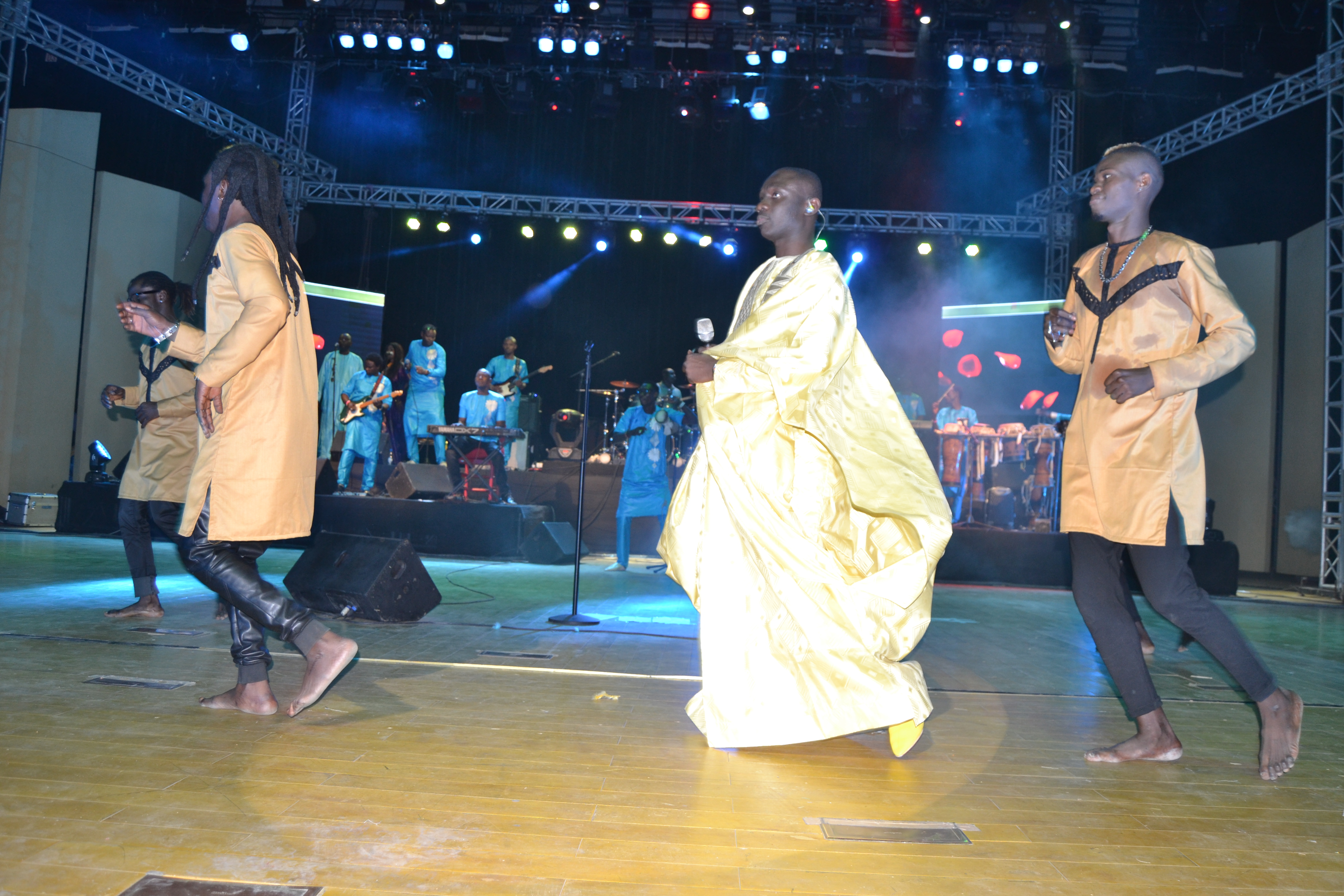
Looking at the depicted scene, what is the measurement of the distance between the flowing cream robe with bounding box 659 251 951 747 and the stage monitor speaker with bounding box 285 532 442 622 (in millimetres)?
2200

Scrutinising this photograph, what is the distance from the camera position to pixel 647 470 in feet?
24.1

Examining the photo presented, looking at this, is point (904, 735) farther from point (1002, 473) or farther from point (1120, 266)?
point (1002, 473)

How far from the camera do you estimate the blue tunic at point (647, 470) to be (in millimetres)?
7320

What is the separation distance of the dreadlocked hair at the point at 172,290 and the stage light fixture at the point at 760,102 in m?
8.14

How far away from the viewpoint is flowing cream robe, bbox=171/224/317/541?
98.1 inches

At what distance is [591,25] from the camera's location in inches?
406

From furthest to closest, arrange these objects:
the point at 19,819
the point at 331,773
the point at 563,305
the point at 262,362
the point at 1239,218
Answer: the point at 563,305
the point at 1239,218
the point at 262,362
the point at 331,773
the point at 19,819

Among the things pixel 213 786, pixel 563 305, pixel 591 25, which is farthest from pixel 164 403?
pixel 563 305

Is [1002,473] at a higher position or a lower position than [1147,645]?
higher

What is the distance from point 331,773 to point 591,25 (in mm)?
10060

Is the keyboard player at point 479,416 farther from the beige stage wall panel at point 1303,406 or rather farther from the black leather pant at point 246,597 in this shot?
the beige stage wall panel at point 1303,406

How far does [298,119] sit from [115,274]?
2.96 meters

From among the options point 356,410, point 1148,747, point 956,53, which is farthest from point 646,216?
point 1148,747

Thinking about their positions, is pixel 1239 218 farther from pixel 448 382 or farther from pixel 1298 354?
pixel 448 382
